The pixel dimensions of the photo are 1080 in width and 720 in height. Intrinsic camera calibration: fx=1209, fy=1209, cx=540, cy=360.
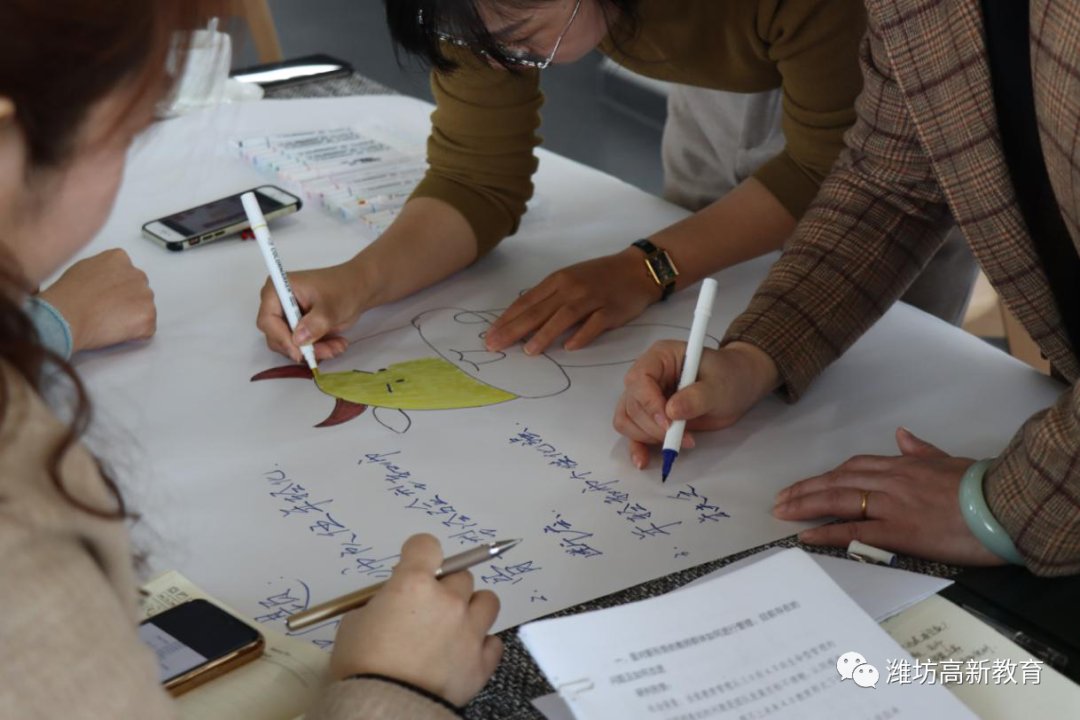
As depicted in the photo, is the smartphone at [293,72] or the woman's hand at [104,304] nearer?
the woman's hand at [104,304]

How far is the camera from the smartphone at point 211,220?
137 centimetres

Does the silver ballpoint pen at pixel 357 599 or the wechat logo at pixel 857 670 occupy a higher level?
the silver ballpoint pen at pixel 357 599

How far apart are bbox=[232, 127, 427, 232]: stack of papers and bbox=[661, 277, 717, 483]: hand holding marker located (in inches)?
19.5

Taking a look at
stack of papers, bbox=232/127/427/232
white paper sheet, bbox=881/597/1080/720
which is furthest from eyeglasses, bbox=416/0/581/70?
white paper sheet, bbox=881/597/1080/720

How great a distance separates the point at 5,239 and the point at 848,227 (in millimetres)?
758

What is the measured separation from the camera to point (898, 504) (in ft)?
2.88

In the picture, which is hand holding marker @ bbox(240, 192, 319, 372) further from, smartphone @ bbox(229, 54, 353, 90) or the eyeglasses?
smartphone @ bbox(229, 54, 353, 90)

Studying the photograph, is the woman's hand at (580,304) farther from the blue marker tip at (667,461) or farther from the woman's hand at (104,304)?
the woman's hand at (104,304)

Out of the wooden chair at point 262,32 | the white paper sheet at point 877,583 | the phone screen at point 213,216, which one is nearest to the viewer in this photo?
the white paper sheet at point 877,583

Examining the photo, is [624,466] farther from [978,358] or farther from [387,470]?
[978,358]

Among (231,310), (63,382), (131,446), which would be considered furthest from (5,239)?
(231,310)

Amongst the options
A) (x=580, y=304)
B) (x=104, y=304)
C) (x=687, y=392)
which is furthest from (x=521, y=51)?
(x=104, y=304)

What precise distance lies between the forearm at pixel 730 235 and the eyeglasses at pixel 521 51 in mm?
255

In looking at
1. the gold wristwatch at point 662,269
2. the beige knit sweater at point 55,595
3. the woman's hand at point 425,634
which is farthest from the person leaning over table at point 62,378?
the gold wristwatch at point 662,269
